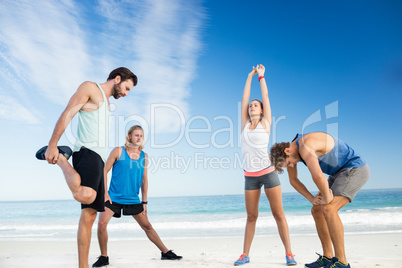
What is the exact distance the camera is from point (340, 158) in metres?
3.22

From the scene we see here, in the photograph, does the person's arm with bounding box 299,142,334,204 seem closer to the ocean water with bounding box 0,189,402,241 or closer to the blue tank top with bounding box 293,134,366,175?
the blue tank top with bounding box 293,134,366,175

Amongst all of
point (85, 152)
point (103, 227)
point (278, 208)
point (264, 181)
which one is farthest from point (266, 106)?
point (103, 227)

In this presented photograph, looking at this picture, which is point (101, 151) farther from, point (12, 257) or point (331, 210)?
point (12, 257)

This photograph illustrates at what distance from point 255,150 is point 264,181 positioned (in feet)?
1.28

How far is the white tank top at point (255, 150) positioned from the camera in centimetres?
375

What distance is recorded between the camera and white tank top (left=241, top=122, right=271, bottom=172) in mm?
3750

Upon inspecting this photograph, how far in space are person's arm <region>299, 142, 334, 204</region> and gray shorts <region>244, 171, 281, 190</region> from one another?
2.42 feet

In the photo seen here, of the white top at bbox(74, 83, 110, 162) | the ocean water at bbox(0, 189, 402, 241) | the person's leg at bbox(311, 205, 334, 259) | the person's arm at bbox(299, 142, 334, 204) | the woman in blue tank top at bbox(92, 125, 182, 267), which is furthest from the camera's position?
the ocean water at bbox(0, 189, 402, 241)

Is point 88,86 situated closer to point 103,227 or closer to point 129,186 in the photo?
point 129,186

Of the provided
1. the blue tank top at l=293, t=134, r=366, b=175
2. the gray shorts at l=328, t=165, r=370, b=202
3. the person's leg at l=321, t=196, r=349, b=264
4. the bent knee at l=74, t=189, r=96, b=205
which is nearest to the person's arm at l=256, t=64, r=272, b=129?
the blue tank top at l=293, t=134, r=366, b=175

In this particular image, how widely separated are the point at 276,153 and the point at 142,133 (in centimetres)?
193

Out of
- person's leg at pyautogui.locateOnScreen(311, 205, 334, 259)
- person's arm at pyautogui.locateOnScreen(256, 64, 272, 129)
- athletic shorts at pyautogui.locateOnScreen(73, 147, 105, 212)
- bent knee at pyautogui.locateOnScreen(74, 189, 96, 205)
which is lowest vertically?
person's leg at pyautogui.locateOnScreen(311, 205, 334, 259)

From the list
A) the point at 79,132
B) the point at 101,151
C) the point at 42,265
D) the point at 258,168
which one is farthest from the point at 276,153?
the point at 42,265

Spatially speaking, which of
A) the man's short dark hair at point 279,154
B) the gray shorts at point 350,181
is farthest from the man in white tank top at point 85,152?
the gray shorts at point 350,181
